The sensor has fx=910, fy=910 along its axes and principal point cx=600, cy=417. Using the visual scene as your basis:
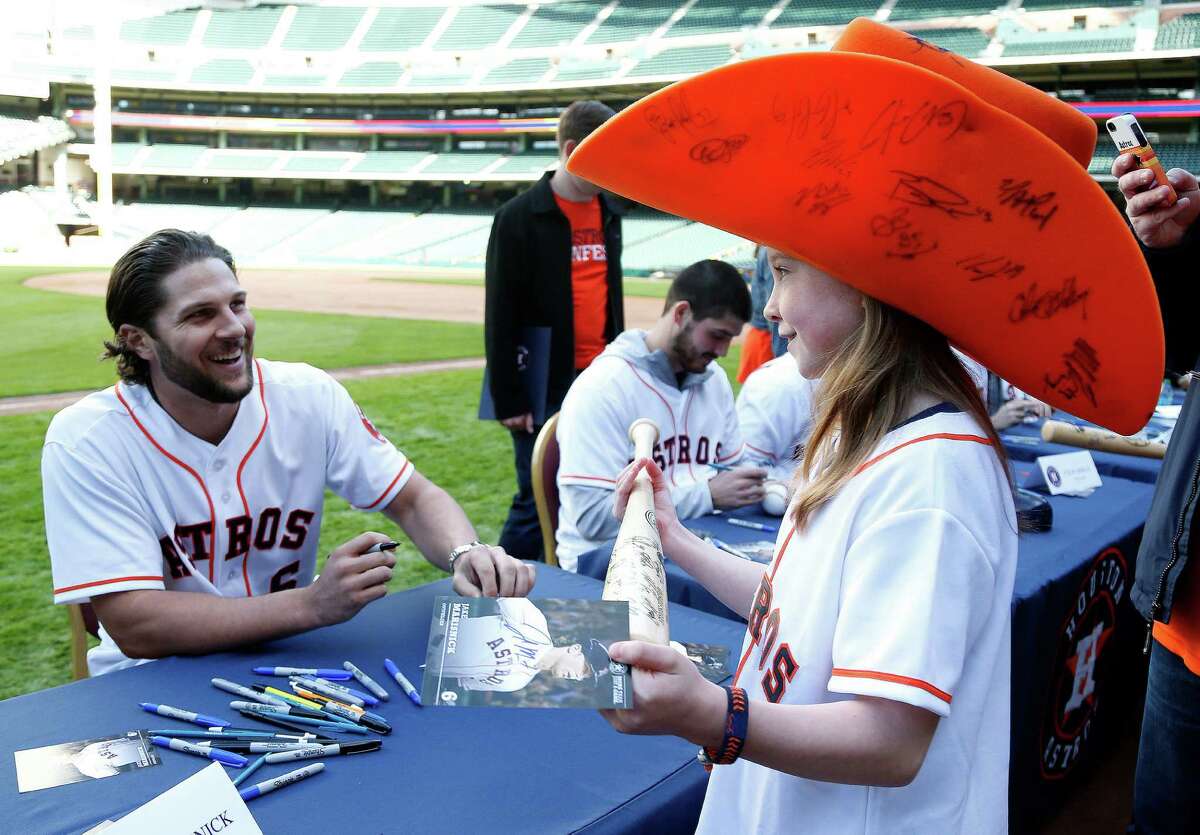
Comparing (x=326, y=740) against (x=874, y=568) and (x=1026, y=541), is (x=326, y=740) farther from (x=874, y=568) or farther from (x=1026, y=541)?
(x=1026, y=541)

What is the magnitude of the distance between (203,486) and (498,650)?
135 centimetres

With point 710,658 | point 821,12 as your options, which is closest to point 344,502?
point 710,658

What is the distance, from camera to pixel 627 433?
3.30 m

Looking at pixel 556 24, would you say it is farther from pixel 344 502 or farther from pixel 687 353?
pixel 687 353

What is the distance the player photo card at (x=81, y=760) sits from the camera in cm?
136

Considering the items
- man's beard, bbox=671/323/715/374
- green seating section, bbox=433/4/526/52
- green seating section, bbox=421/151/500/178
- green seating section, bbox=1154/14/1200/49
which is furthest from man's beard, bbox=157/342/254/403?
green seating section, bbox=433/4/526/52

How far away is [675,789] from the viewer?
1.40m

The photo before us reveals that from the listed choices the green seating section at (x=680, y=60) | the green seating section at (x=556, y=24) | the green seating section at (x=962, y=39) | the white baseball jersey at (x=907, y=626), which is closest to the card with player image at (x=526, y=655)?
the white baseball jersey at (x=907, y=626)

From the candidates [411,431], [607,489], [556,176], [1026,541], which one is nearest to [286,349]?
[411,431]

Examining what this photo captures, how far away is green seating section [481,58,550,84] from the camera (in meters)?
39.2

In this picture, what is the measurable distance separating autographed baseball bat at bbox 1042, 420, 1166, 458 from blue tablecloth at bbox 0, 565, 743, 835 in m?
3.13

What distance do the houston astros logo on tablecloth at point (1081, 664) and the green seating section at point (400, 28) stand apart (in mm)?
45580

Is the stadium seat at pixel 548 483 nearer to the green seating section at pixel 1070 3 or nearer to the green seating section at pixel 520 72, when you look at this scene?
the green seating section at pixel 1070 3

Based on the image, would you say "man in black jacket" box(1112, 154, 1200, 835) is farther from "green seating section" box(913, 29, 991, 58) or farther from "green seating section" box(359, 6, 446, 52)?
"green seating section" box(359, 6, 446, 52)
